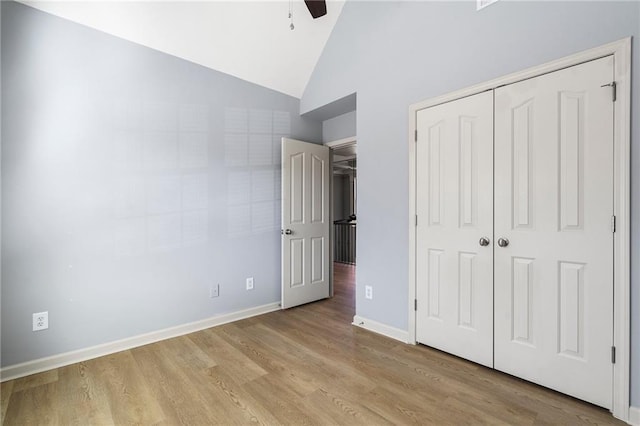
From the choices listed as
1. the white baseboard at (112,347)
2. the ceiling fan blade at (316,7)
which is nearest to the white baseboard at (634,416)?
the white baseboard at (112,347)

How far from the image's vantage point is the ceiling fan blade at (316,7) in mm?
2654

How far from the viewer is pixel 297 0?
9.49 ft

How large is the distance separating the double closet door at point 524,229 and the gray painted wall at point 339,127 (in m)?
1.31

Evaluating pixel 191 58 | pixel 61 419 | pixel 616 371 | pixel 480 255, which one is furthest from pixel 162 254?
pixel 616 371

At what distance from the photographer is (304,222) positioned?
3.77 metres

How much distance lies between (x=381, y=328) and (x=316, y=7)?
10.0ft

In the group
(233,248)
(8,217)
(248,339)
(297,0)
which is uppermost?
(297,0)

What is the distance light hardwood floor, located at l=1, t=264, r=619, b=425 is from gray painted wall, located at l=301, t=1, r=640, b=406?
494 millimetres

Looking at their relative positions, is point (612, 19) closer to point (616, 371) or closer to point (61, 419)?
point (616, 371)

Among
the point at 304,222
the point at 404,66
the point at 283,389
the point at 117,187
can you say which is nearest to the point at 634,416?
the point at 283,389

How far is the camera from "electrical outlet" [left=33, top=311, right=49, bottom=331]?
7.33 feet

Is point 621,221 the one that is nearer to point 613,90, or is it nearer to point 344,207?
point 613,90

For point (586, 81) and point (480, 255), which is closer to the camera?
point (586, 81)

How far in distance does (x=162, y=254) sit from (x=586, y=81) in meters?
3.42
